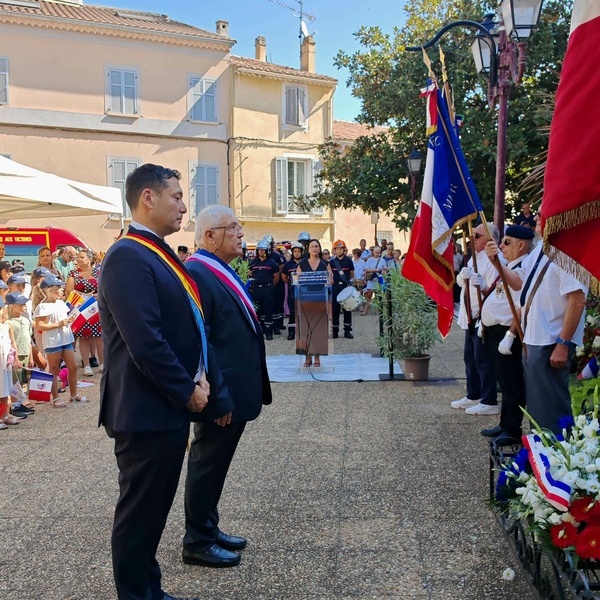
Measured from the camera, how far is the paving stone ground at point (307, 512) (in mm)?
3361

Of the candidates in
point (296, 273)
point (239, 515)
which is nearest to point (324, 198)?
point (296, 273)

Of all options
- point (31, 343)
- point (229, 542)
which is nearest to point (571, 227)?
point (229, 542)

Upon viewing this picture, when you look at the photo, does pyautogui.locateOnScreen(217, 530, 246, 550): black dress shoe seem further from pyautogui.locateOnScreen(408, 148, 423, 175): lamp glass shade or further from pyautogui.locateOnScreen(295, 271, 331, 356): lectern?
pyautogui.locateOnScreen(408, 148, 423, 175): lamp glass shade

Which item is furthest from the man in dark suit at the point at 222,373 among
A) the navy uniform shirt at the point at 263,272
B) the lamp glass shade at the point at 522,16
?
the navy uniform shirt at the point at 263,272

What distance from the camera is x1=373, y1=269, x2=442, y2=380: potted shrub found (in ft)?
27.9

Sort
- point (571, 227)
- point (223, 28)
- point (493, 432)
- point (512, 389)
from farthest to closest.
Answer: point (223, 28) < point (493, 432) < point (512, 389) < point (571, 227)

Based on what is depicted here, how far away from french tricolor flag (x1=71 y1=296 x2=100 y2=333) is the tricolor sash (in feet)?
19.1

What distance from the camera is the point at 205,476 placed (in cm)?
353

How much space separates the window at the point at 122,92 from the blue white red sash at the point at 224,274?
72.2 ft

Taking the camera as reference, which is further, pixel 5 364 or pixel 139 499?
pixel 5 364

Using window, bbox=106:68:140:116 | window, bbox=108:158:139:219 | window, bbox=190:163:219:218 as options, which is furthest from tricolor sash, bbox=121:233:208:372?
window, bbox=190:163:219:218

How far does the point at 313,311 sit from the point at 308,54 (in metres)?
22.9

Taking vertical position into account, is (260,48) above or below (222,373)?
above

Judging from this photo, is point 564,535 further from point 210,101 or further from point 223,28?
point 223,28
